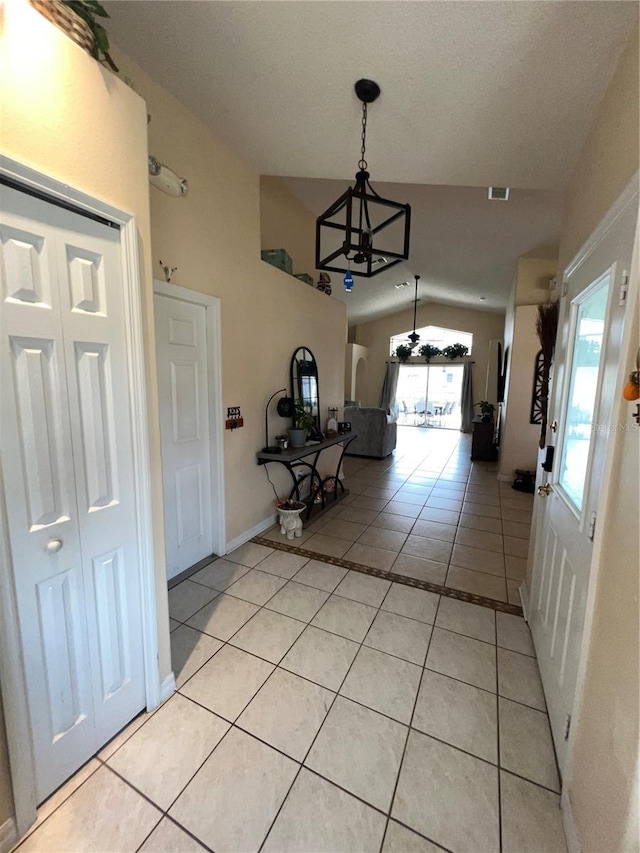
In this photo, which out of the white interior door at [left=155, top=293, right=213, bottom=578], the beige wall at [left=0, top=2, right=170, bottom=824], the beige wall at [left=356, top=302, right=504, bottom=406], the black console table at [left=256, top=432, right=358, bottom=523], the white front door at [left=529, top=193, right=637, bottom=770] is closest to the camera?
the beige wall at [left=0, top=2, right=170, bottom=824]

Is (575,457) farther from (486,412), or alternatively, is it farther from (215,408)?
(486,412)

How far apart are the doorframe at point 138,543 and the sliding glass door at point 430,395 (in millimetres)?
9708

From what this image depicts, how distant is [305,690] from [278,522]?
188 centimetres

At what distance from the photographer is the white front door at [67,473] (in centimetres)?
104

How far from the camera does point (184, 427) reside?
8.14 feet

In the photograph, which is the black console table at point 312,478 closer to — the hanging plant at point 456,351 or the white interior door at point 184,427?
the white interior door at point 184,427

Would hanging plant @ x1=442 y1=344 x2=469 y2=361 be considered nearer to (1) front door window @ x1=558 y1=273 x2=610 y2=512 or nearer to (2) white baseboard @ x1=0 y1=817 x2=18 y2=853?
(1) front door window @ x1=558 y1=273 x2=610 y2=512

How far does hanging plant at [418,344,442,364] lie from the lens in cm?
949

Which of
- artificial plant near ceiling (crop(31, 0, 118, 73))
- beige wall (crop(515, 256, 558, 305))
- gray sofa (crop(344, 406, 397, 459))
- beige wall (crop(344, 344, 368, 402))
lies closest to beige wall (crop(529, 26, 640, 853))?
artificial plant near ceiling (crop(31, 0, 118, 73))

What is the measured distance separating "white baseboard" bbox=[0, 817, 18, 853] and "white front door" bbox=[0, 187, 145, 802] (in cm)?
9

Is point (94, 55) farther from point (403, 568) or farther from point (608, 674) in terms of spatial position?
point (403, 568)

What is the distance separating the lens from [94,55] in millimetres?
1162

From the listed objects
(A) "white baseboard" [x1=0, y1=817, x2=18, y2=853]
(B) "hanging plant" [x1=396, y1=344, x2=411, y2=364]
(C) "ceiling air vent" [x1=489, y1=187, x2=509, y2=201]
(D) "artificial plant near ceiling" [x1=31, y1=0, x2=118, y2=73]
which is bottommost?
(A) "white baseboard" [x1=0, y1=817, x2=18, y2=853]

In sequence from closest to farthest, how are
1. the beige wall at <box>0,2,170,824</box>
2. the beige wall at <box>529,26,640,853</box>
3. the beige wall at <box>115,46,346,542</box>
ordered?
1. the beige wall at <box>529,26,640,853</box>
2. the beige wall at <box>0,2,170,824</box>
3. the beige wall at <box>115,46,346,542</box>
